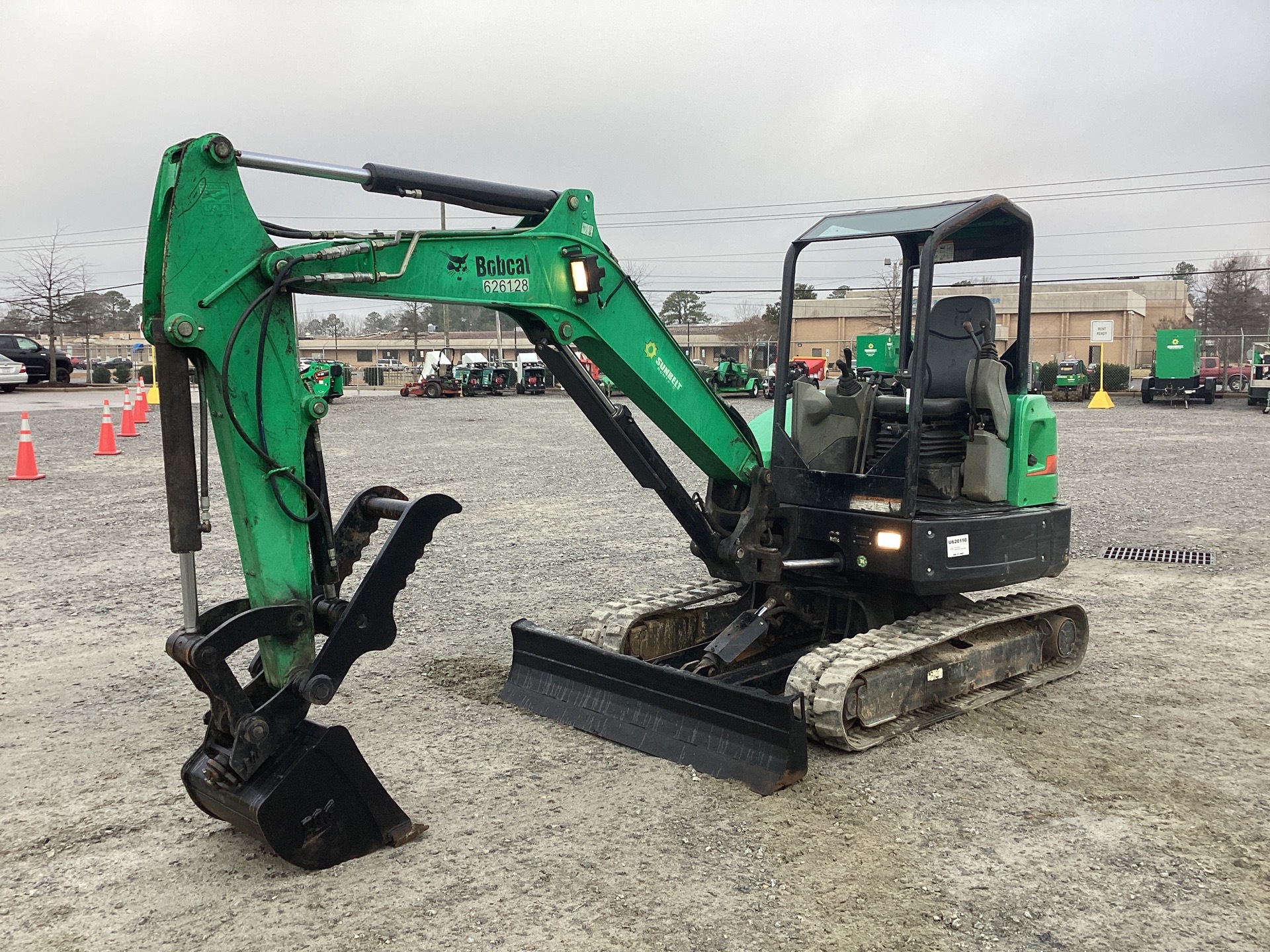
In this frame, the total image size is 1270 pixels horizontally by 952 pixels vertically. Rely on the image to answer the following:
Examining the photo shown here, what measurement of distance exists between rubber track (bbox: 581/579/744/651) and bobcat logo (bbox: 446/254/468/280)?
2.46 meters

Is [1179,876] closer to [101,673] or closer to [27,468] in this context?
[101,673]

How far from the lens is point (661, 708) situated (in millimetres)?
5188

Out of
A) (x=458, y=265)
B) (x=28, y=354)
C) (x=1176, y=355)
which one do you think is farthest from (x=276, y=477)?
(x=28, y=354)

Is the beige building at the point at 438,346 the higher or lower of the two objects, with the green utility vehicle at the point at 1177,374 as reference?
higher

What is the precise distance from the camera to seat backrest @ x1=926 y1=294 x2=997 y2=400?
19.8 ft

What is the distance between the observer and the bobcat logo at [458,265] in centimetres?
434

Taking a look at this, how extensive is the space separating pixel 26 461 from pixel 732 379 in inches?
1084

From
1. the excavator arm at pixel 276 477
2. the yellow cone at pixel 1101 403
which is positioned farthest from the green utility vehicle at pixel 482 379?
the excavator arm at pixel 276 477

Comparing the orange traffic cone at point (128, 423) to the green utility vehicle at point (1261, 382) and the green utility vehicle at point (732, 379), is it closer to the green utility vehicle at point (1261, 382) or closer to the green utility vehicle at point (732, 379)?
the green utility vehicle at point (732, 379)

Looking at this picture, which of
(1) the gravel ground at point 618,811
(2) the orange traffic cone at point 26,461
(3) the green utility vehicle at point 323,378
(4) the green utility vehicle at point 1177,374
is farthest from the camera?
(4) the green utility vehicle at point 1177,374

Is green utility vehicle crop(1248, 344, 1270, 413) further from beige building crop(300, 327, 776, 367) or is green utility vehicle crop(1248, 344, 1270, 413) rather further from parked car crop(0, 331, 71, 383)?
beige building crop(300, 327, 776, 367)

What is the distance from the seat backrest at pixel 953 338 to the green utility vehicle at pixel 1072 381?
110 feet

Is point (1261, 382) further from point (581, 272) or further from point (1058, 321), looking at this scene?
point (581, 272)

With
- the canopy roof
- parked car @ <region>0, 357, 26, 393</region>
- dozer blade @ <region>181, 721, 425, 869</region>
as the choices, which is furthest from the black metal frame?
parked car @ <region>0, 357, 26, 393</region>
